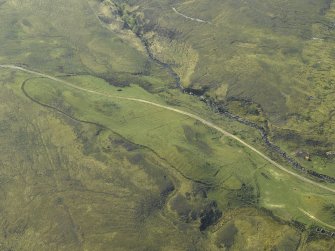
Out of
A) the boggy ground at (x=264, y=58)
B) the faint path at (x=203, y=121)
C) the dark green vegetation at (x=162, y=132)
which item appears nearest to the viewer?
the dark green vegetation at (x=162, y=132)

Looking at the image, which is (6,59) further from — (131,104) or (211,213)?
(211,213)

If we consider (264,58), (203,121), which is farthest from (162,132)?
(264,58)

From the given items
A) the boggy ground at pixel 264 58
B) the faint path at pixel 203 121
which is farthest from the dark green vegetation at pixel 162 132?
the faint path at pixel 203 121

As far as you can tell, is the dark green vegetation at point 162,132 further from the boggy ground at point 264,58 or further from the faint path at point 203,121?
the faint path at point 203,121

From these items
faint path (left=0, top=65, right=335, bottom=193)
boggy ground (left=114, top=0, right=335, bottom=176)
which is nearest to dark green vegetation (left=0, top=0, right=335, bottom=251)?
boggy ground (left=114, top=0, right=335, bottom=176)

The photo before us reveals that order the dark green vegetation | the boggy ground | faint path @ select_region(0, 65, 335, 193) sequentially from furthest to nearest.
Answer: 1. the boggy ground
2. faint path @ select_region(0, 65, 335, 193)
3. the dark green vegetation

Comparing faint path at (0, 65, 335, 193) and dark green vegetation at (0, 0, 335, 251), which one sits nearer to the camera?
dark green vegetation at (0, 0, 335, 251)

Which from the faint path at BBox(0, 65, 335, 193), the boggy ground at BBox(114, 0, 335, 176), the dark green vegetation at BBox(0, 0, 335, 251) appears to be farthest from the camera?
the boggy ground at BBox(114, 0, 335, 176)

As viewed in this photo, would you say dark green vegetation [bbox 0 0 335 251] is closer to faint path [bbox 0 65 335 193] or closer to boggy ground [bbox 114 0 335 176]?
boggy ground [bbox 114 0 335 176]

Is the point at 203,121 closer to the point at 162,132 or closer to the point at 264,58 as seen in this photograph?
the point at 162,132
